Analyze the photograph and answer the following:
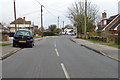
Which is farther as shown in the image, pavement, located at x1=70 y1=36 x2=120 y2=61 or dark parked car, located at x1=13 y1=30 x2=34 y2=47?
dark parked car, located at x1=13 y1=30 x2=34 y2=47

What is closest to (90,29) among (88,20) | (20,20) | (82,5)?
(88,20)

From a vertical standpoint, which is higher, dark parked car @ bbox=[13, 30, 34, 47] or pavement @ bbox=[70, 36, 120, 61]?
dark parked car @ bbox=[13, 30, 34, 47]

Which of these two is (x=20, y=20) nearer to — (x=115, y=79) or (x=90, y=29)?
(x=90, y=29)

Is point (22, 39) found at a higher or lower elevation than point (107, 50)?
higher

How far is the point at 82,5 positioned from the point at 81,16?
322 centimetres

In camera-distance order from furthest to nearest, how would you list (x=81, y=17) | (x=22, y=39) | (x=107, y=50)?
1. (x=81, y=17)
2. (x=22, y=39)
3. (x=107, y=50)

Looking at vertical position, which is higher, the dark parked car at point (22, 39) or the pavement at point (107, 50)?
the dark parked car at point (22, 39)

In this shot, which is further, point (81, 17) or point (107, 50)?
point (81, 17)

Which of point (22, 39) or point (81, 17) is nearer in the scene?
point (22, 39)

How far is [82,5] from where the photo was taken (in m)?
50.0

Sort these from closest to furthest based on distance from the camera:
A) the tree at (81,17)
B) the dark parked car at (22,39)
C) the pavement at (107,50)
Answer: the pavement at (107,50) < the dark parked car at (22,39) < the tree at (81,17)

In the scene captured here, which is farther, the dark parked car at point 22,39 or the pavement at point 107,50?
the dark parked car at point 22,39

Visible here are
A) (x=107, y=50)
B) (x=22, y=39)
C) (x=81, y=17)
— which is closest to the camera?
(x=107, y=50)

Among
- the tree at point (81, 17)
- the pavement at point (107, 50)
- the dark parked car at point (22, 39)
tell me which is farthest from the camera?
the tree at point (81, 17)
